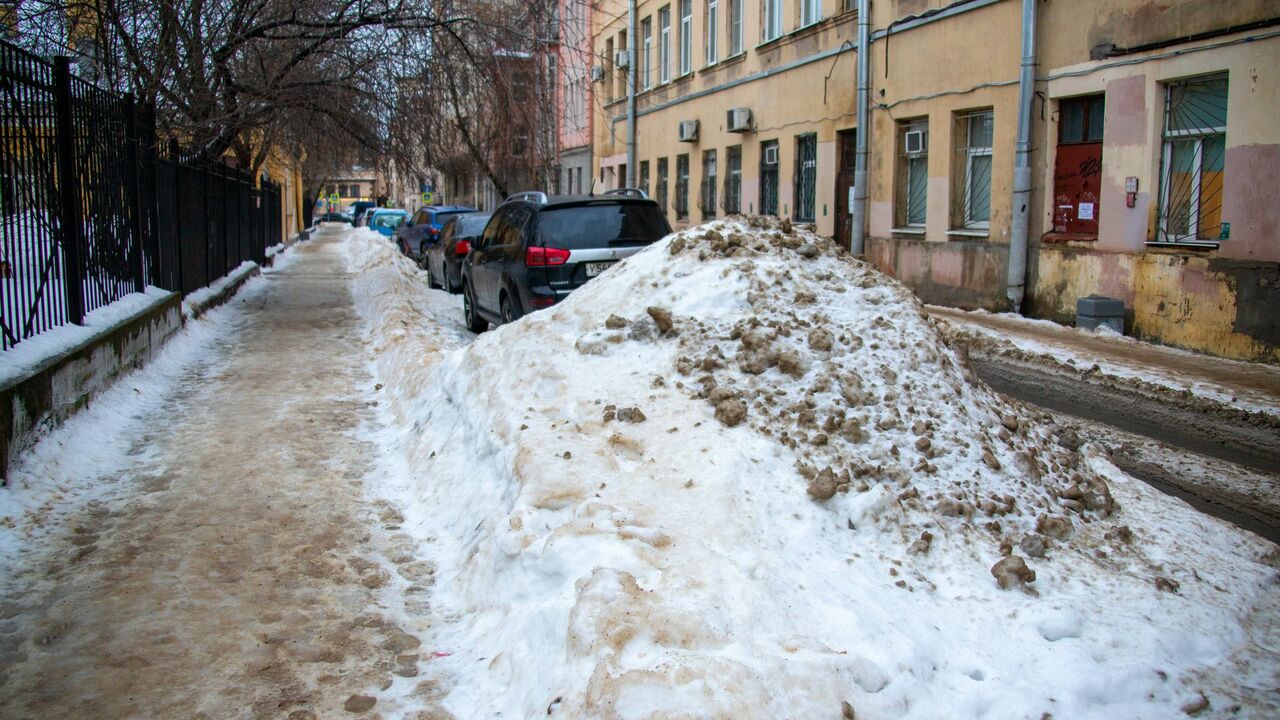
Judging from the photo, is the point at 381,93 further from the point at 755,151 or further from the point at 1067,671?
the point at 1067,671

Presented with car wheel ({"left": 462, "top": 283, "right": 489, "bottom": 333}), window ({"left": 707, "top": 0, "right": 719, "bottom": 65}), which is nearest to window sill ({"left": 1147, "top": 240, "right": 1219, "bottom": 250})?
car wheel ({"left": 462, "top": 283, "right": 489, "bottom": 333})

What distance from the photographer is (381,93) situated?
14.9 metres

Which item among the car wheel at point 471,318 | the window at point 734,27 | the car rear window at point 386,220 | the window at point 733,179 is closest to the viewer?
the car wheel at point 471,318

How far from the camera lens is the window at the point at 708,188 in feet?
84.5

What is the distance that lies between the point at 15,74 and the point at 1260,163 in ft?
37.7

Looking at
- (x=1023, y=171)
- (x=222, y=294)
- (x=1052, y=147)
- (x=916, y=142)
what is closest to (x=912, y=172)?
(x=916, y=142)

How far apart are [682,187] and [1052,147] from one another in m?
14.6

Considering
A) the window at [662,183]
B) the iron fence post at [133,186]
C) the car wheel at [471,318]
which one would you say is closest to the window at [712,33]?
the window at [662,183]

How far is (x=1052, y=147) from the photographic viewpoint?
A: 14.0 m

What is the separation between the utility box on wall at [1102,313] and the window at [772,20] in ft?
36.6

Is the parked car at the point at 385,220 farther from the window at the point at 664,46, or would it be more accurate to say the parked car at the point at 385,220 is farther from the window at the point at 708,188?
the window at the point at 708,188

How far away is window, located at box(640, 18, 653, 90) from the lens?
2944 centimetres

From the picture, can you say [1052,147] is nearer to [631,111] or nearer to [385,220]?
[631,111]

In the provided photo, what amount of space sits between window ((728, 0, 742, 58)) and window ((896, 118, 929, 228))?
23.9 ft
